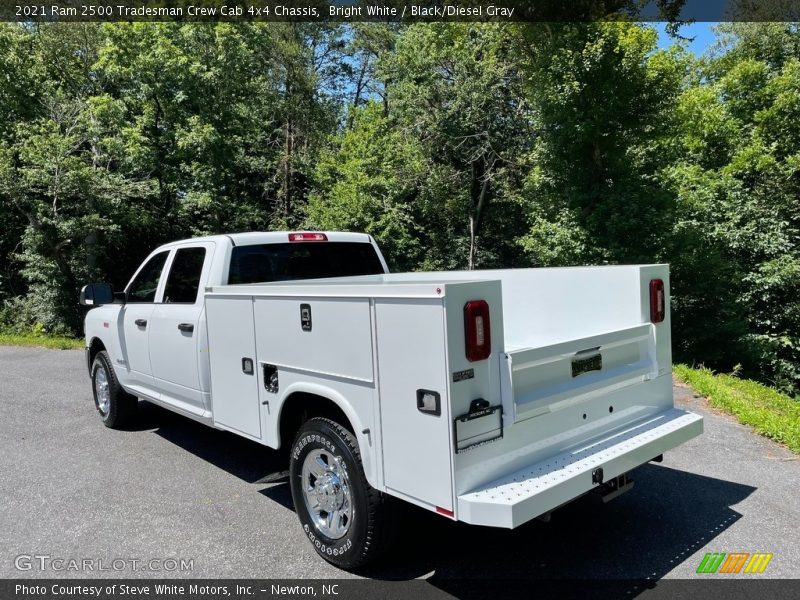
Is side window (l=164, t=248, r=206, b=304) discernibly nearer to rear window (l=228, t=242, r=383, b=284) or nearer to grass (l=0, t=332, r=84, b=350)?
rear window (l=228, t=242, r=383, b=284)

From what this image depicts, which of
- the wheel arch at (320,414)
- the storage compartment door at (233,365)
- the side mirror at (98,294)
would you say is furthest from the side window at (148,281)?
the wheel arch at (320,414)

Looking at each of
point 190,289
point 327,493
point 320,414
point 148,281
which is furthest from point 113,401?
point 327,493

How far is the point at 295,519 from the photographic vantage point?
14.8ft

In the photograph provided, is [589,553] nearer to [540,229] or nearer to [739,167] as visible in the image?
[540,229]

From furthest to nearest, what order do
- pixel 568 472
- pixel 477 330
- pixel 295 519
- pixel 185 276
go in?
pixel 185 276, pixel 295 519, pixel 568 472, pixel 477 330

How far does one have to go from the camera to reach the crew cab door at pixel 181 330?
516 cm

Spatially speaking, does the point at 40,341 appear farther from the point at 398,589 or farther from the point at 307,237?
the point at 398,589

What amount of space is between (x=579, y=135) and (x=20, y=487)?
46.7 feet

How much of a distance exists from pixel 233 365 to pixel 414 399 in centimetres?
199

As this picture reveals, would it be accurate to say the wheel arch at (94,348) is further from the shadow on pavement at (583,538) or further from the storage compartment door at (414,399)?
the storage compartment door at (414,399)

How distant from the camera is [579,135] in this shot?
51.3 feet

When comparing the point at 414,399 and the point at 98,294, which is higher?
the point at 98,294

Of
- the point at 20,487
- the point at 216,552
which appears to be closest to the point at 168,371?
the point at 20,487

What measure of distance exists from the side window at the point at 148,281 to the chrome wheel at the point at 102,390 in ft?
4.15
